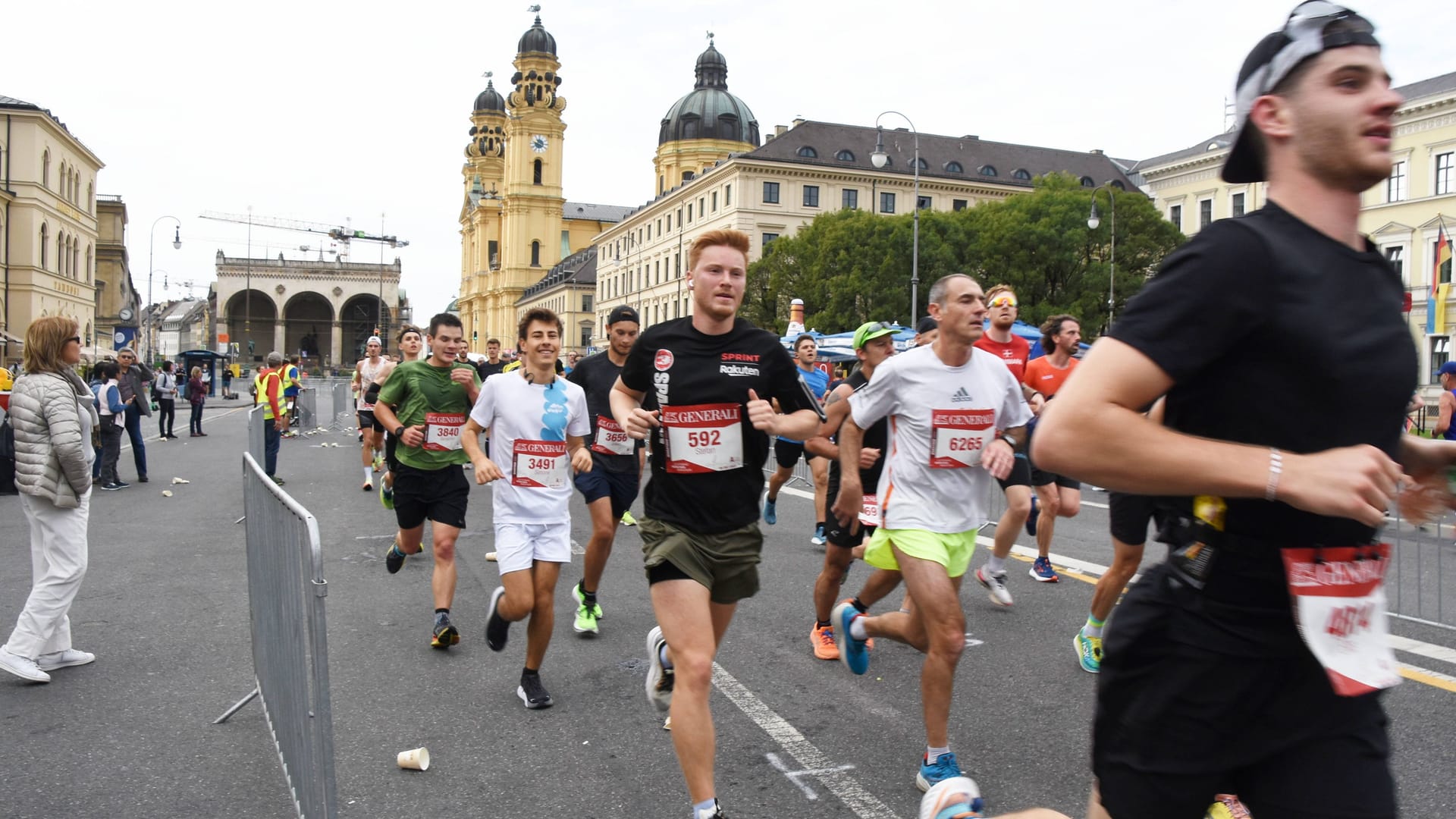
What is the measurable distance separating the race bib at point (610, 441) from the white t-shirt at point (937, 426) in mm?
2676

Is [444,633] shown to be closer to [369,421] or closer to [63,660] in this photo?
[63,660]

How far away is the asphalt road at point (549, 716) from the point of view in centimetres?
419

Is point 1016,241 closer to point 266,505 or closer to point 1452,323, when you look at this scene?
point 1452,323

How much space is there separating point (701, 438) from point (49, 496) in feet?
13.4

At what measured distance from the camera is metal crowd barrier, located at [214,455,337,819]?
3.23m

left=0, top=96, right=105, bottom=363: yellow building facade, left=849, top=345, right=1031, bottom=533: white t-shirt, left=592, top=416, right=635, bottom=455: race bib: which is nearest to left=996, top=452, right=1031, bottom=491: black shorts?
left=849, top=345, right=1031, bottom=533: white t-shirt

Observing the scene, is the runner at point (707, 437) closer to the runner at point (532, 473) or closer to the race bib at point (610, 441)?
the runner at point (532, 473)

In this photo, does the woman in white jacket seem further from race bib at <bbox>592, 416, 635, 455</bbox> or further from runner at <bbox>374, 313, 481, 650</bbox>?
race bib at <bbox>592, 416, 635, 455</bbox>

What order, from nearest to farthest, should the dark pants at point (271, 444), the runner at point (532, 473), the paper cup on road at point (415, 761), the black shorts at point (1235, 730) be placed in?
the black shorts at point (1235, 730) → the paper cup on road at point (415, 761) → the runner at point (532, 473) → the dark pants at point (271, 444)

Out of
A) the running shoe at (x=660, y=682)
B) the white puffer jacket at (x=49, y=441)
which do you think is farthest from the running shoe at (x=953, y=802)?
the white puffer jacket at (x=49, y=441)

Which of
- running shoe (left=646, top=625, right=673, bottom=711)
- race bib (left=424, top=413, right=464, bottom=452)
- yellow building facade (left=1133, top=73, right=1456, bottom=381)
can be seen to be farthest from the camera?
yellow building facade (left=1133, top=73, right=1456, bottom=381)

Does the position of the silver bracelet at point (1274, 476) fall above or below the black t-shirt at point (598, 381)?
below

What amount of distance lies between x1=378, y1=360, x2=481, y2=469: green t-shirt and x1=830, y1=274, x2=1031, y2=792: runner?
2.93 m

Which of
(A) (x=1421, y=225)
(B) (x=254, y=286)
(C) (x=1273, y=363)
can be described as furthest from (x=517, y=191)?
(C) (x=1273, y=363)
